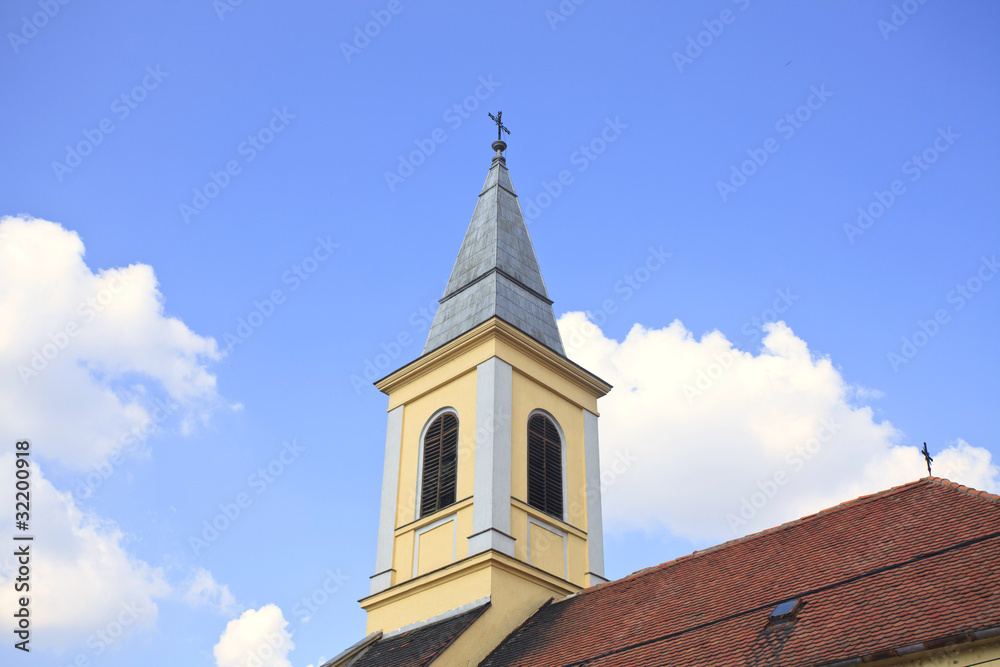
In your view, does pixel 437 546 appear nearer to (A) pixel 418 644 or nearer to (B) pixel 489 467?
(B) pixel 489 467

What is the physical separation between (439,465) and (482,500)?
1984 millimetres

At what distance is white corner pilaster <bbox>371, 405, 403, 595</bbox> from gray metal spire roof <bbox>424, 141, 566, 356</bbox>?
6.77ft

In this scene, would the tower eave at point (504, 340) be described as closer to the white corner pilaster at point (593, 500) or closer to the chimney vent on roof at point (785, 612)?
the white corner pilaster at point (593, 500)

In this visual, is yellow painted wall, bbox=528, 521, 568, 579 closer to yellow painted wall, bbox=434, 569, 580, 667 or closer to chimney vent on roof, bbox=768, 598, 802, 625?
yellow painted wall, bbox=434, 569, 580, 667

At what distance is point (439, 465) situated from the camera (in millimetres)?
19656

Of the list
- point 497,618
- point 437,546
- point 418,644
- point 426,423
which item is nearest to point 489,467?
point 437,546

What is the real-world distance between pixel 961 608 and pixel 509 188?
18.2m

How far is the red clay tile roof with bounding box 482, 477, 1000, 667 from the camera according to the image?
10.1m

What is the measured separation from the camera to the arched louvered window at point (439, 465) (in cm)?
1925

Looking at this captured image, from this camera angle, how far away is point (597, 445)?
2117 cm

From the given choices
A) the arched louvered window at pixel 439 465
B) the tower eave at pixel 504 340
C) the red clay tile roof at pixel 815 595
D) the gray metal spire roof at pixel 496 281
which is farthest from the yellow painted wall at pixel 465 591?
the gray metal spire roof at pixel 496 281

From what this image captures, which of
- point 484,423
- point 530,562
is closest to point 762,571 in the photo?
point 530,562

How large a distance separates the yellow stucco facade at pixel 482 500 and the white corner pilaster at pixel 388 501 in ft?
0.28

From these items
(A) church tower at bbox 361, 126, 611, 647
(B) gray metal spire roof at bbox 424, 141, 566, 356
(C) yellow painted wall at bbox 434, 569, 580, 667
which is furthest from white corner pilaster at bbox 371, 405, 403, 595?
(C) yellow painted wall at bbox 434, 569, 580, 667
